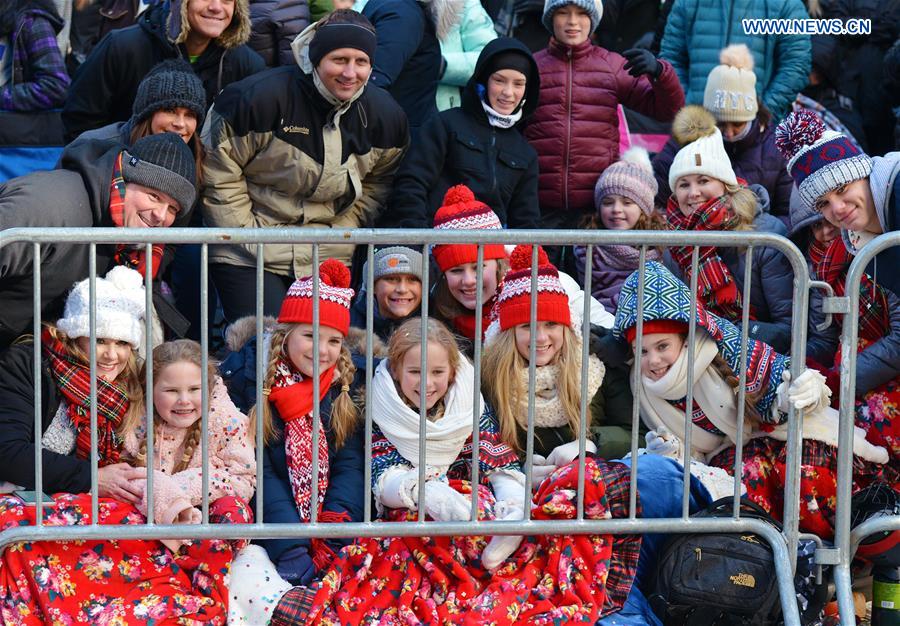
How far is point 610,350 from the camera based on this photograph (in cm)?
591

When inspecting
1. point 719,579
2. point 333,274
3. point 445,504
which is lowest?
point 719,579

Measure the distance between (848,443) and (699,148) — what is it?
2380 millimetres

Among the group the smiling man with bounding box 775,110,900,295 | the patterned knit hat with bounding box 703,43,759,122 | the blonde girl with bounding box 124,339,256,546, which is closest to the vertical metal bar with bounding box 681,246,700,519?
A: the smiling man with bounding box 775,110,900,295

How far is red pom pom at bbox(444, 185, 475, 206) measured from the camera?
6691 millimetres

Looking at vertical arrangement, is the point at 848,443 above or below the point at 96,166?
below

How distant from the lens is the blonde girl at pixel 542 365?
566 centimetres

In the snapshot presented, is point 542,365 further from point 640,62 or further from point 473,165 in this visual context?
point 640,62

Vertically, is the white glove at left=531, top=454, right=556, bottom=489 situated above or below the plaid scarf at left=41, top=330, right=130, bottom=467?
below

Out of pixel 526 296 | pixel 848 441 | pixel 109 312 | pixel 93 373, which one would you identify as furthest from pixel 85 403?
pixel 848 441

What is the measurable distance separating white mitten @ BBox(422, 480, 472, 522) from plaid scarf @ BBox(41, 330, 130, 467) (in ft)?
3.64

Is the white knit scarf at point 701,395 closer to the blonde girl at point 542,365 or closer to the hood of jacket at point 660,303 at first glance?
the hood of jacket at point 660,303

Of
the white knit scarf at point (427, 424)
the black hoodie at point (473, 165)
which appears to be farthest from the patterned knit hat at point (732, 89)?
the white knit scarf at point (427, 424)

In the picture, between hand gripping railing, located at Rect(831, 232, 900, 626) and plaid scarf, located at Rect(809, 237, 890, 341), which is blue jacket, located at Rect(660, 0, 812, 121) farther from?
hand gripping railing, located at Rect(831, 232, 900, 626)

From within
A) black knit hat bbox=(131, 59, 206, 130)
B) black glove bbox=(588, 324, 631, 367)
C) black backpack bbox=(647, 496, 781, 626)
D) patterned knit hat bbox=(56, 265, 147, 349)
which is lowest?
black backpack bbox=(647, 496, 781, 626)
